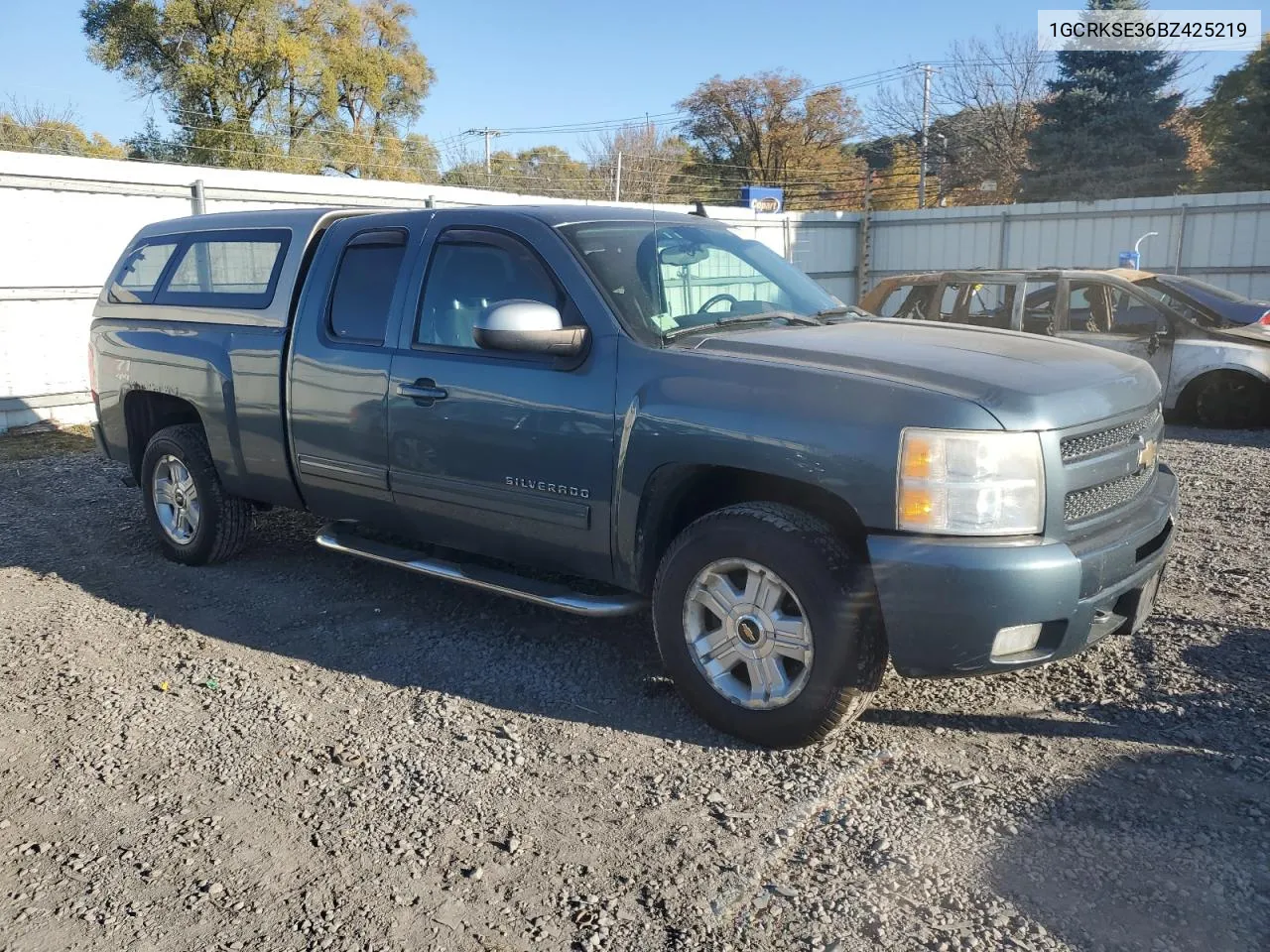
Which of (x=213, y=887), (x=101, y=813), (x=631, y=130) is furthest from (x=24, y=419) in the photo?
(x=631, y=130)

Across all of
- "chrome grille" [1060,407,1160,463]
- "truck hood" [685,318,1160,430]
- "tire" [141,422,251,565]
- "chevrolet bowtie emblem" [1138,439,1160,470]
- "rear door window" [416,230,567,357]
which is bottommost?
"tire" [141,422,251,565]

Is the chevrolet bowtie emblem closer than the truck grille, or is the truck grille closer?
the truck grille

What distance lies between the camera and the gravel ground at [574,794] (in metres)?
2.72

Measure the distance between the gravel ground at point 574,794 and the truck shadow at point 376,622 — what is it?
0.02 metres

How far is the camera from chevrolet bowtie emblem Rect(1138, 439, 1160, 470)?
3.78 metres

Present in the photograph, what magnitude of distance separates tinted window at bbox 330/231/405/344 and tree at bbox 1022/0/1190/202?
1197 inches

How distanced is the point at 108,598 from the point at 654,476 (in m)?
3.37

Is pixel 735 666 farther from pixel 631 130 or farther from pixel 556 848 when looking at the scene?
pixel 631 130

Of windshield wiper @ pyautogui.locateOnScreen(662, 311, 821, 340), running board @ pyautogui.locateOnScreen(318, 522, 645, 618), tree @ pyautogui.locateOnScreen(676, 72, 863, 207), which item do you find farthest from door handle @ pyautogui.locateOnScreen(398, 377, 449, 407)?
tree @ pyautogui.locateOnScreen(676, 72, 863, 207)

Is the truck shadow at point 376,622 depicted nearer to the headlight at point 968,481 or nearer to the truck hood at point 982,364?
the headlight at point 968,481

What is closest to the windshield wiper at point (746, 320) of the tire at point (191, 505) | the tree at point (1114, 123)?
the tire at point (191, 505)

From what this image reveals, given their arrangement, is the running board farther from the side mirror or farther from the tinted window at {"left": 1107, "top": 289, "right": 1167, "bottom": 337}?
the tinted window at {"left": 1107, "top": 289, "right": 1167, "bottom": 337}

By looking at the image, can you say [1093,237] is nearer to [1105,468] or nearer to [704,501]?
[1105,468]

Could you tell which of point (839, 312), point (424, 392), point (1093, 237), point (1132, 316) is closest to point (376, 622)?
point (424, 392)
